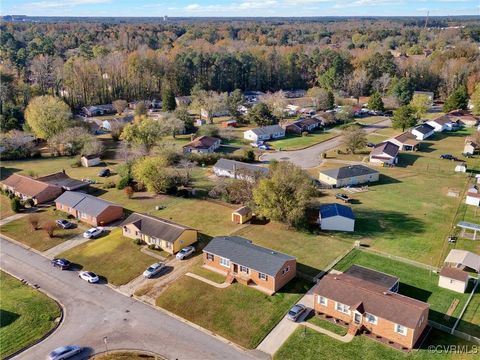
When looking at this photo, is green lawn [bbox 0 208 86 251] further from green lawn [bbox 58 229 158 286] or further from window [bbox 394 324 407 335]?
window [bbox 394 324 407 335]

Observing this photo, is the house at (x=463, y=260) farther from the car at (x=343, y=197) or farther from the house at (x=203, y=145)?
the house at (x=203, y=145)

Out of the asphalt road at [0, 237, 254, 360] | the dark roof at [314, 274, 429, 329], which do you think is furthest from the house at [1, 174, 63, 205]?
the dark roof at [314, 274, 429, 329]

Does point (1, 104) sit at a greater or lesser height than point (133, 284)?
greater

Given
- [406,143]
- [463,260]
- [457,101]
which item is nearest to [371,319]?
[463,260]

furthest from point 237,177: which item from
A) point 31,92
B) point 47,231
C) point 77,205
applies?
point 31,92

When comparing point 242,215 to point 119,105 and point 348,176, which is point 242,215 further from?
point 119,105

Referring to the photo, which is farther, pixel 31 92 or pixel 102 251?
pixel 31 92

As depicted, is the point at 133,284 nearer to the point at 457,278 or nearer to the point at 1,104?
the point at 457,278
